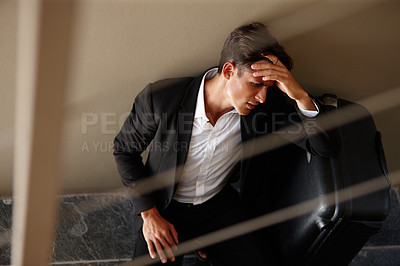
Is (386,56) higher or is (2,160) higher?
(386,56)

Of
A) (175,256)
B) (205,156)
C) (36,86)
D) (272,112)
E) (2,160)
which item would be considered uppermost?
(36,86)

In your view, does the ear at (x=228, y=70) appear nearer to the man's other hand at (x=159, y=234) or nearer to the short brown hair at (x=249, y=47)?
the short brown hair at (x=249, y=47)

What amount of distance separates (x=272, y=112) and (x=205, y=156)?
300mm

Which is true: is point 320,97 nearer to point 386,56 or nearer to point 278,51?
point 386,56

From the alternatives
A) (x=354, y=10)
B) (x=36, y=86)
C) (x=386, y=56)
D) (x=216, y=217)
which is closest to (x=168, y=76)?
(x=216, y=217)

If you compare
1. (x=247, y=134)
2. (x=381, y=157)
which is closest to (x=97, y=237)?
(x=247, y=134)

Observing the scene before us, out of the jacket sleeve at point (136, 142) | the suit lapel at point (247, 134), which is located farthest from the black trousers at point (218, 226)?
the suit lapel at point (247, 134)

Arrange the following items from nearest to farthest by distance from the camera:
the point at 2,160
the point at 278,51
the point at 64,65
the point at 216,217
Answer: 1. the point at 64,65
2. the point at 278,51
3. the point at 216,217
4. the point at 2,160

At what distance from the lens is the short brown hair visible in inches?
51.9

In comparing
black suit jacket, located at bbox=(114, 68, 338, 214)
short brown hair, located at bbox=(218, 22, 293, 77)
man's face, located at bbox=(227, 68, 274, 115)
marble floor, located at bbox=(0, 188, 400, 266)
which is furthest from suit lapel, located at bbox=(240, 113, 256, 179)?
marble floor, located at bbox=(0, 188, 400, 266)

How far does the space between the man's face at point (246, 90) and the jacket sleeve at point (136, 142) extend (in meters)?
0.29

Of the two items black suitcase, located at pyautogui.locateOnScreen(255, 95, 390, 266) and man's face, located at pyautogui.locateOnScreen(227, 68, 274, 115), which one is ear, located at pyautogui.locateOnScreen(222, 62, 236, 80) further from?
black suitcase, located at pyautogui.locateOnScreen(255, 95, 390, 266)

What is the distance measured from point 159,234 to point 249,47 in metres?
0.74

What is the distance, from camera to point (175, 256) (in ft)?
5.06
